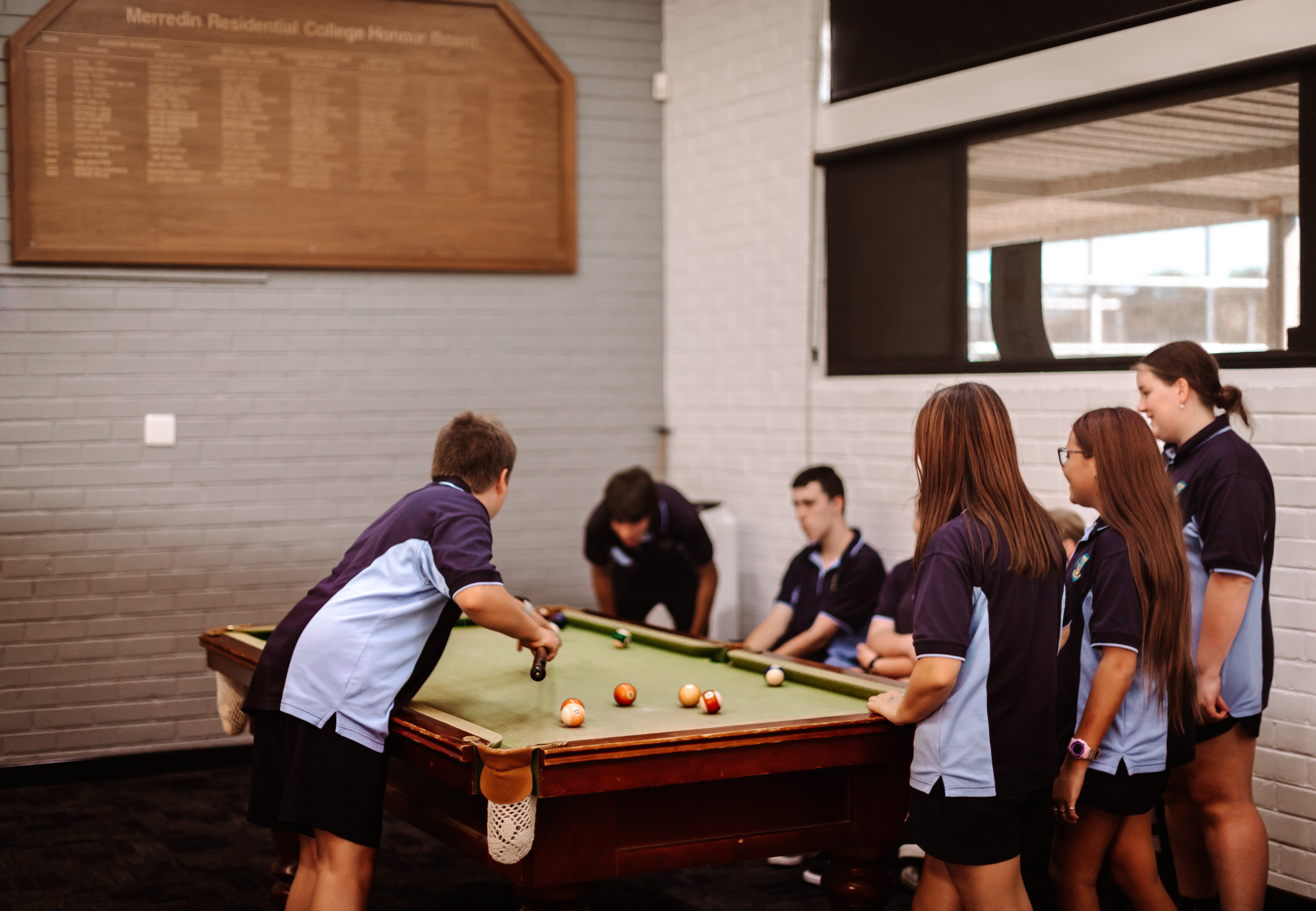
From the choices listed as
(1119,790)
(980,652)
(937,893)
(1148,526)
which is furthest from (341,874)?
(1148,526)

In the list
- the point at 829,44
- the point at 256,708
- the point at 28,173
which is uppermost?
the point at 829,44

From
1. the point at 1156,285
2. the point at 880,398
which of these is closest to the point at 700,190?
the point at 880,398

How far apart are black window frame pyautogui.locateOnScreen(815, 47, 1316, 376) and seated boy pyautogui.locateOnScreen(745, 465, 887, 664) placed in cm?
68

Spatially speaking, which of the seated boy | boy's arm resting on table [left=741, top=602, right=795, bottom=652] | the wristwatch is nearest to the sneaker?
the seated boy

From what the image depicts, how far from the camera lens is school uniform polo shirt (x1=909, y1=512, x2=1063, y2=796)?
2.34m

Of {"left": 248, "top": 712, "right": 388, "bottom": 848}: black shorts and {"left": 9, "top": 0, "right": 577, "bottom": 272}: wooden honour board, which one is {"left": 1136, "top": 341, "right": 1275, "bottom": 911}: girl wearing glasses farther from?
{"left": 9, "top": 0, "right": 577, "bottom": 272}: wooden honour board

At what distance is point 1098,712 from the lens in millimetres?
2537

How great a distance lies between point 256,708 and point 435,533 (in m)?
0.59

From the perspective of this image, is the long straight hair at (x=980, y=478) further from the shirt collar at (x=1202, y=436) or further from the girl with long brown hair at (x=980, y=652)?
the shirt collar at (x=1202, y=436)

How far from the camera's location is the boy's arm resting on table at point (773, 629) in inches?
178

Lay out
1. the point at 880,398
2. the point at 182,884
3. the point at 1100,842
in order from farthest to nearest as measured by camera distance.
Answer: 1. the point at 880,398
2. the point at 182,884
3. the point at 1100,842

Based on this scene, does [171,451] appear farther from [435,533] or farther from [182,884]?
[435,533]

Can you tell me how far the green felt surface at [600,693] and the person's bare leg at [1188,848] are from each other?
0.97 metres

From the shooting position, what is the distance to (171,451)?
503cm
